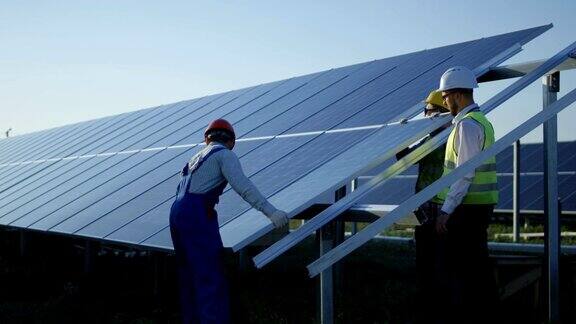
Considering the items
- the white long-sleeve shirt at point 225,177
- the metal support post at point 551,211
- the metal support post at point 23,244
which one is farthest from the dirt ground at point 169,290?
the white long-sleeve shirt at point 225,177

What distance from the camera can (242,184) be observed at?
5.50 meters

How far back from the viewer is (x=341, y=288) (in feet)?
28.9

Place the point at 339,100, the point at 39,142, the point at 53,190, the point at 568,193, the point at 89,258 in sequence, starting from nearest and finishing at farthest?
the point at 339,100 → the point at 89,258 → the point at 53,190 → the point at 568,193 → the point at 39,142

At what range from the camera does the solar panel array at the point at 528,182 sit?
66.2 feet

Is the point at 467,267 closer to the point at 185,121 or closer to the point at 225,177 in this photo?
the point at 225,177

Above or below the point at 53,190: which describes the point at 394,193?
below

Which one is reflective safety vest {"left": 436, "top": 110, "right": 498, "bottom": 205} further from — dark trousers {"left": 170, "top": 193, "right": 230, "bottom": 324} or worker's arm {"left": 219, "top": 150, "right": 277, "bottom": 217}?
dark trousers {"left": 170, "top": 193, "right": 230, "bottom": 324}

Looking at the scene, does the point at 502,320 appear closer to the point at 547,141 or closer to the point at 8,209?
the point at 547,141

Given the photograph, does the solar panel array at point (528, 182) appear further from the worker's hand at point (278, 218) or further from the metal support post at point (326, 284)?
the worker's hand at point (278, 218)

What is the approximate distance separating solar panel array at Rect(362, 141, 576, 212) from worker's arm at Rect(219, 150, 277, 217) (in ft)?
49.5

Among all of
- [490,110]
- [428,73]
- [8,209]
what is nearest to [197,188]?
[490,110]

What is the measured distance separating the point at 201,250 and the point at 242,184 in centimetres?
60

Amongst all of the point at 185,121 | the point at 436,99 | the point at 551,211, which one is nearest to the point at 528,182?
the point at 185,121

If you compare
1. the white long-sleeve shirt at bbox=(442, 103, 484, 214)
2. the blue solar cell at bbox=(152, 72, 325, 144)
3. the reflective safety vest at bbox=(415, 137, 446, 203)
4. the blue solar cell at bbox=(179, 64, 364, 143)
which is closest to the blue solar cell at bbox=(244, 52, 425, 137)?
the blue solar cell at bbox=(179, 64, 364, 143)
